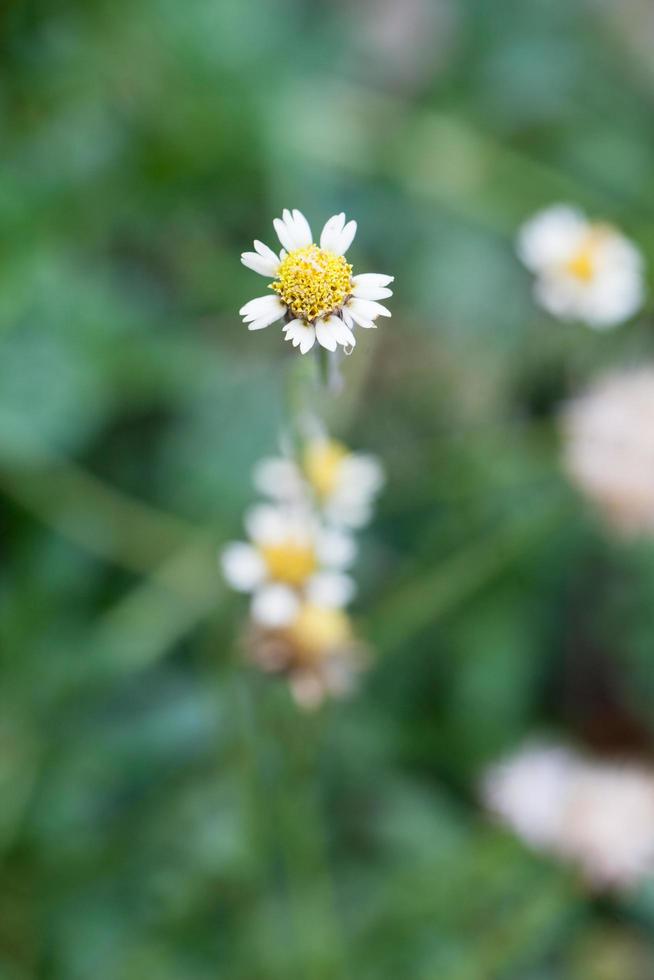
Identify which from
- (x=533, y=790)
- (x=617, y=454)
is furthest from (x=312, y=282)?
(x=533, y=790)

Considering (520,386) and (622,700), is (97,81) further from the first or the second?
(622,700)

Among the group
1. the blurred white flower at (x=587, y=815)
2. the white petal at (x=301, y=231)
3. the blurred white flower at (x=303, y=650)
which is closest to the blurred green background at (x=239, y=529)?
the blurred white flower at (x=587, y=815)

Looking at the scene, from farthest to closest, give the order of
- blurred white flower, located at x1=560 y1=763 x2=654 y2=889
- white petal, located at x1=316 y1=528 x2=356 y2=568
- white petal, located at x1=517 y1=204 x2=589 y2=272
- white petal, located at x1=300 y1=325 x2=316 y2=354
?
blurred white flower, located at x1=560 y1=763 x2=654 y2=889, white petal, located at x1=517 y1=204 x2=589 y2=272, white petal, located at x1=316 y1=528 x2=356 y2=568, white petal, located at x1=300 y1=325 x2=316 y2=354

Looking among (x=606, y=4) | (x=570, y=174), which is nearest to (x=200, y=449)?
(x=570, y=174)

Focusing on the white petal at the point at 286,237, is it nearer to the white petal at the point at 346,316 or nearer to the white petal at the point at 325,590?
the white petal at the point at 346,316

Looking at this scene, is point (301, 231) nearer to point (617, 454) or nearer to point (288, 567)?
point (288, 567)

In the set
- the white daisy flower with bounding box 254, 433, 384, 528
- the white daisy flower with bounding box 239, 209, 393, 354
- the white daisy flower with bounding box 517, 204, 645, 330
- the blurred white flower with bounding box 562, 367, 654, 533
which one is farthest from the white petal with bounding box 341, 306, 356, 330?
the blurred white flower with bounding box 562, 367, 654, 533

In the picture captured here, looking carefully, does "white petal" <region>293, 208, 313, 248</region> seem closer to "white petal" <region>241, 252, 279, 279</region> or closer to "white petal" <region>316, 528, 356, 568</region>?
"white petal" <region>241, 252, 279, 279</region>
